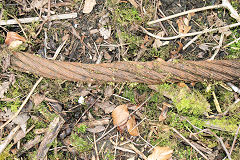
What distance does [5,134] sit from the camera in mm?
2354

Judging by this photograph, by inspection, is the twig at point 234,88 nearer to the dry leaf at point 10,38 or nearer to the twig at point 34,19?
the twig at point 34,19

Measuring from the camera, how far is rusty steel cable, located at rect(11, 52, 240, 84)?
216 centimetres

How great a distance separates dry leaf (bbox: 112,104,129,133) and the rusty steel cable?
0.30m

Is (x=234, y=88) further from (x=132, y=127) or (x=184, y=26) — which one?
(x=132, y=127)

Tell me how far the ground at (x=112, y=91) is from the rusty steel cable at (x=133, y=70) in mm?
107

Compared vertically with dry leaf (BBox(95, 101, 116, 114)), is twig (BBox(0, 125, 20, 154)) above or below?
below

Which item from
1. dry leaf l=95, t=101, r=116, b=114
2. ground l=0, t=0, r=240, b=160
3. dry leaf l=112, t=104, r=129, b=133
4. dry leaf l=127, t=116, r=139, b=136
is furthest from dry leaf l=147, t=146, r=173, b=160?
dry leaf l=95, t=101, r=116, b=114

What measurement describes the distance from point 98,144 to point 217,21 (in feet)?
5.69

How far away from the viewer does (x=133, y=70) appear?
2205 millimetres

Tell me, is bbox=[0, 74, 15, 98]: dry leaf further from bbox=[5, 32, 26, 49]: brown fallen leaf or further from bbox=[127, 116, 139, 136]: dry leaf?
bbox=[127, 116, 139, 136]: dry leaf

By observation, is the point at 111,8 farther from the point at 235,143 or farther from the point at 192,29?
the point at 235,143

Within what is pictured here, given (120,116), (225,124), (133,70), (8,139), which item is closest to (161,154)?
(120,116)

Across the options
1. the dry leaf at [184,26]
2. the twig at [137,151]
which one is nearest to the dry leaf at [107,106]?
the twig at [137,151]

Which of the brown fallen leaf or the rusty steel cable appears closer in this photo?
the rusty steel cable
